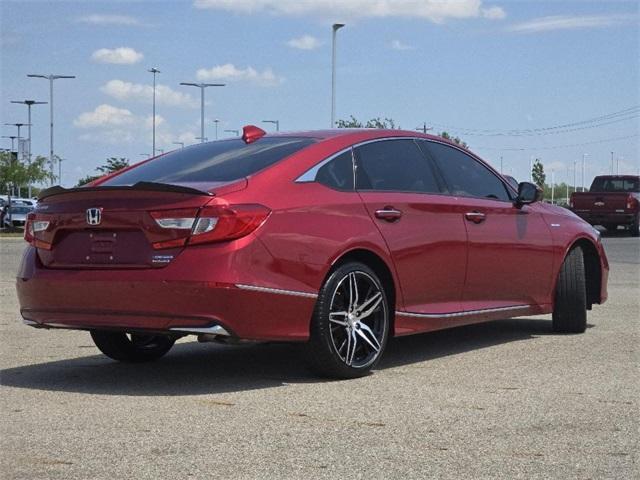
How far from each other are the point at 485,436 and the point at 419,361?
236 cm

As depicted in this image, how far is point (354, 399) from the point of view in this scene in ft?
18.9

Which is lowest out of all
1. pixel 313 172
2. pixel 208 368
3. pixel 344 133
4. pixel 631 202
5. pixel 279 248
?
pixel 208 368

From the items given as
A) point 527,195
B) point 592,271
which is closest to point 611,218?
point 592,271

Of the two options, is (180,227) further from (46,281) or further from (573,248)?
(573,248)

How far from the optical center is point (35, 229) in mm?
6484

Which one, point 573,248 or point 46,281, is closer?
point 46,281

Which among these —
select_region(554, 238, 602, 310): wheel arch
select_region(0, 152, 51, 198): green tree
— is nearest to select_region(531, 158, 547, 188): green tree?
select_region(0, 152, 51, 198): green tree

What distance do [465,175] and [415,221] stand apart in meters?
1.03

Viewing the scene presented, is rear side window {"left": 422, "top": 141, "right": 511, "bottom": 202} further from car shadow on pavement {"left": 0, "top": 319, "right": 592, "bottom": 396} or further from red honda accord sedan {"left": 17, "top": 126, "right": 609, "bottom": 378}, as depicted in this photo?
car shadow on pavement {"left": 0, "top": 319, "right": 592, "bottom": 396}

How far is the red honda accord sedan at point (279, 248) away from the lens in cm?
586

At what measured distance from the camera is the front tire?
20.4 ft

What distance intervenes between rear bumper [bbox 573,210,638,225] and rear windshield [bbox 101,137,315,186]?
27040mm

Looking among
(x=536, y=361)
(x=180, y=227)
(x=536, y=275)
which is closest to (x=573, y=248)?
(x=536, y=275)

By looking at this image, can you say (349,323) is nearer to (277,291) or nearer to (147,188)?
(277,291)
